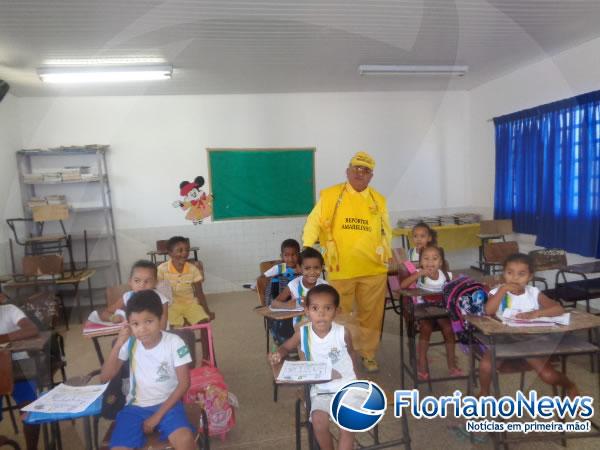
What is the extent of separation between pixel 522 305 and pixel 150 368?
191 centimetres

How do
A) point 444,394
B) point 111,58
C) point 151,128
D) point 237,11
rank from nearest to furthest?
point 444,394, point 237,11, point 111,58, point 151,128

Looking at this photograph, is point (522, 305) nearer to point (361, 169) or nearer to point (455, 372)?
point (455, 372)

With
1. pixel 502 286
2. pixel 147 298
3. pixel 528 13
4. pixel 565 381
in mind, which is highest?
pixel 528 13

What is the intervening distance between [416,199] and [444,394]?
152 inches

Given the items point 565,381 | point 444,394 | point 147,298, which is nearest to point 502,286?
point 565,381

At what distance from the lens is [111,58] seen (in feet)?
12.5

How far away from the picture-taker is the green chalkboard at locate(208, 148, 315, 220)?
5633mm

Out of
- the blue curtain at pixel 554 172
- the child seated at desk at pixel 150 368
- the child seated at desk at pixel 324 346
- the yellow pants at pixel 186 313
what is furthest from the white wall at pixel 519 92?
the child seated at desk at pixel 150 368

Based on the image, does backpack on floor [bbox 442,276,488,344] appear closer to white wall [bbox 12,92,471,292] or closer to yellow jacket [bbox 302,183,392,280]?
yellow jacket [bbox 302,183,392,280]

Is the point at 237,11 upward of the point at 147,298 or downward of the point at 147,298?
upward

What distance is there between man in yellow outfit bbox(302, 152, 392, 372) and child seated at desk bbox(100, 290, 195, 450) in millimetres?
1364

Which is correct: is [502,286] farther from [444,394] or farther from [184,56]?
[184,56]

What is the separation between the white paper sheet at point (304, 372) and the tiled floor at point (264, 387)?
0.42 metres

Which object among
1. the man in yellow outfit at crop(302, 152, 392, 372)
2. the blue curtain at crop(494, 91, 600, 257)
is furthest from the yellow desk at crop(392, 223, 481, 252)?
the man in yellow outfit at crop(302, 152, 392, 372)
